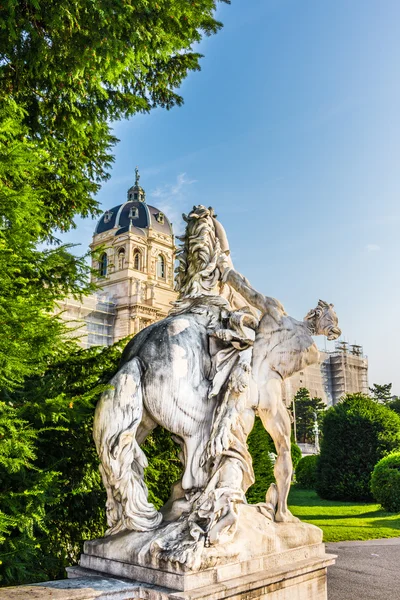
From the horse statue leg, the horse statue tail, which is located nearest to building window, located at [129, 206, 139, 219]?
the horse statue leg

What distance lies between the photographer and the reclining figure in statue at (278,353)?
3.52 metres

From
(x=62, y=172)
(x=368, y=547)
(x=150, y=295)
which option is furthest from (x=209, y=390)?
(x=150, y=295)

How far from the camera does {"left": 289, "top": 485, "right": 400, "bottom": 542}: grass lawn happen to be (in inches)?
352

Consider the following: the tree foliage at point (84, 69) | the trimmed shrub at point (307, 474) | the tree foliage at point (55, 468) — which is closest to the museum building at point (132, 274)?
the trimmed shrub at point (307, 474)

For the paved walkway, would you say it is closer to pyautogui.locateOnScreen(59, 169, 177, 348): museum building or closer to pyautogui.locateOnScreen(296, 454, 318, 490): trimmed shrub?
pyautogui.locateOnScreen(296, 454, 318, 490): trimmed shrub

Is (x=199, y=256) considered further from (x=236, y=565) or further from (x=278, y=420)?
(x=236, y=565)

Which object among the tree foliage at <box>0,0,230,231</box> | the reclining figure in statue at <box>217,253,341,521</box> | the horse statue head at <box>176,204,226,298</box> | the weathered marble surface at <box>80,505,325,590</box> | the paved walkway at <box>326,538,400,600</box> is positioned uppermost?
the tree foliage at <box>0,0,230,231</box>

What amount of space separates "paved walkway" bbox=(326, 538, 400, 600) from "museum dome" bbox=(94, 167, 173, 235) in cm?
5493

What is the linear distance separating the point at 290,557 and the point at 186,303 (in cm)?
175

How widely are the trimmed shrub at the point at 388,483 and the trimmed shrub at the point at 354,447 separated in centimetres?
168

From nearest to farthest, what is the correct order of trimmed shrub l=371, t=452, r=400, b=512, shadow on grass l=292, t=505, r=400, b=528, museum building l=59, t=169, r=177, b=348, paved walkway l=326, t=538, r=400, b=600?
paved walkway l=326, t=538, r=400, b=600, shadow on grass l=292, t=505, r=400, b=528, trimmed shrub l=371, t=452, r=400, b=512, museum building l=59, t=169, r=177, b=348

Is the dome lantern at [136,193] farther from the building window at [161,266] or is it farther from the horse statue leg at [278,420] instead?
the horse statue leg at [278,420]

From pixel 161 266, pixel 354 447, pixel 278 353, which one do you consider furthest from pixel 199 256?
pixel 161 266

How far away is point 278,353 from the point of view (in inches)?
142
